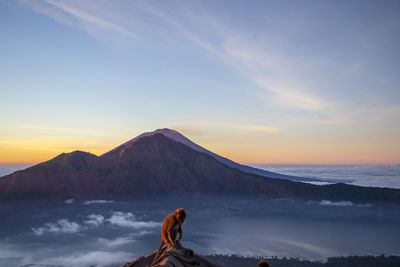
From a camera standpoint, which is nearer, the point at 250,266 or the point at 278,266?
the point at 250,266

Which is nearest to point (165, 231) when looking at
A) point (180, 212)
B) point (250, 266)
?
point (180, 212)

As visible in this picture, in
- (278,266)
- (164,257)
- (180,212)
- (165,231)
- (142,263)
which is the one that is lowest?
(278,266)

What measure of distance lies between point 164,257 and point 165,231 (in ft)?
3.38

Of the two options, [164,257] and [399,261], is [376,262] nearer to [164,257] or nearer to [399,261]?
[399,261]

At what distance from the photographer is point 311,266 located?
200m

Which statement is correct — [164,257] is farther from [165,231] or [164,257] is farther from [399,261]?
[399,261]

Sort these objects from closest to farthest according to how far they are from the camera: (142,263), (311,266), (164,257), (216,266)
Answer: (164,257), (216,266), (142,263), (311,266)

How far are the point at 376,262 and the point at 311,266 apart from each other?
124ft

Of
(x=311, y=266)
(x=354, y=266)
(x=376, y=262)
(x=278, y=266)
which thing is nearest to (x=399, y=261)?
(x=376, y=262)

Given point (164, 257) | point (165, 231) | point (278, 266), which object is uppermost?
point (165, 231)

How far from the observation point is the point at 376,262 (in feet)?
627

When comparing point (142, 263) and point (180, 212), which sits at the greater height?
point (180, 212)

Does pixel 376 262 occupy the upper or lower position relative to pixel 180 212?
lower

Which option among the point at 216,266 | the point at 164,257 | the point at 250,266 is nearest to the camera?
the point at 164,257
